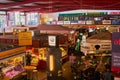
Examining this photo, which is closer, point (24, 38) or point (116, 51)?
point (116, 51)

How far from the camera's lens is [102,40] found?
11.7 metres

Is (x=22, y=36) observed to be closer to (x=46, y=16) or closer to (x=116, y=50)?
(x=116, y=50)

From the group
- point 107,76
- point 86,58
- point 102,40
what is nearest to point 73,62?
point 86,58

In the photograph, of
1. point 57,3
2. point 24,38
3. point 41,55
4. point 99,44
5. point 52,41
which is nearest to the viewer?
point 52,41

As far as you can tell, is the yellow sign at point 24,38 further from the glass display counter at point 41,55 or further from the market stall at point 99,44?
the glass display counter at point 41,55

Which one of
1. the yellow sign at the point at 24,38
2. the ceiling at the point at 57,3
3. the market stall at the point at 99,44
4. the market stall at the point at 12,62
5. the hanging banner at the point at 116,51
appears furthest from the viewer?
the ceiling at the point at 57,3

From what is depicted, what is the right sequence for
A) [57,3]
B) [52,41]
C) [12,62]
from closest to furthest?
[52,41] < [12,62] < [57,3]

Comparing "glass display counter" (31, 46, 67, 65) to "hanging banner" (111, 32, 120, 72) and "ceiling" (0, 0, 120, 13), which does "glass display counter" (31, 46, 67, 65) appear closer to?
"ceiling" (0, 0, 120, 13)

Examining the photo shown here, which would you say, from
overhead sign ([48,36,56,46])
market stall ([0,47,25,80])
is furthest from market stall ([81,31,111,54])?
market stall ([0,47,25,80])

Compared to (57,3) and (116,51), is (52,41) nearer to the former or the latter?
(116,51)

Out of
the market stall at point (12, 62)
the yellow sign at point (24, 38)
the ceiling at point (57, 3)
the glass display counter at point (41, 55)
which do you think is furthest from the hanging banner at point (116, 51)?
the ceiling at point (57, 3)

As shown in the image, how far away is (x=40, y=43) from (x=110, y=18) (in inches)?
528

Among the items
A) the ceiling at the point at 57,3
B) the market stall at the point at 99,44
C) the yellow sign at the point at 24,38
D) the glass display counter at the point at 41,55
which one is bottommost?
the glass display counter at the point at 41,55

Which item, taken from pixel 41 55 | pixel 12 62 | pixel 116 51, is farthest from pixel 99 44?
pixel 116 51
